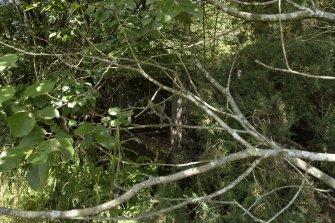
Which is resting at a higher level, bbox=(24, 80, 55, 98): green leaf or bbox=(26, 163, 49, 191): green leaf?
bbox=(24, 80, 55, 98): green leaf

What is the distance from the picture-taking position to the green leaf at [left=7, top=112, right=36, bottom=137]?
128 cm

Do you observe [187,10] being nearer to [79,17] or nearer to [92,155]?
[79,17]

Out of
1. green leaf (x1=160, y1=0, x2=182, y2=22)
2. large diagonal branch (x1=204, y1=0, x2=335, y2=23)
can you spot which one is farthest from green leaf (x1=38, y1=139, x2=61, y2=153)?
large diagonal branch (x1=204, y1=0, x2=335, y2=23)

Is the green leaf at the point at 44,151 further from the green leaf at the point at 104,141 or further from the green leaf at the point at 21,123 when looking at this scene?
the green leaf at the point at 104,141

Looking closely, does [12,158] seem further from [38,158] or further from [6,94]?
[6,94]

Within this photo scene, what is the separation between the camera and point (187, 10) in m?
1.65

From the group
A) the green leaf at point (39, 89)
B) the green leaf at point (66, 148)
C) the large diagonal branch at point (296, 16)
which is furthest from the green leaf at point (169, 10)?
the green leaf at point (66, 148)

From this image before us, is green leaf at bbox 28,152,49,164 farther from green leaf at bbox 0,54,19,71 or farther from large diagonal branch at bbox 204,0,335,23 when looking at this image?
large diagonal branch at bbox 204,0,335,23

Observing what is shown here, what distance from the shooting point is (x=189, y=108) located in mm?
3119

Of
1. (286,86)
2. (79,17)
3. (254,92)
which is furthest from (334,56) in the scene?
(79,17)

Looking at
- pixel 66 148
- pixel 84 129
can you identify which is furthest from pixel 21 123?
pixel 84 129

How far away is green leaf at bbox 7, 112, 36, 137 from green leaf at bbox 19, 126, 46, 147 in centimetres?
4

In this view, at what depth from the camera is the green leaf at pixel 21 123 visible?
1278 mm

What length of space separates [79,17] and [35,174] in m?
2.06
